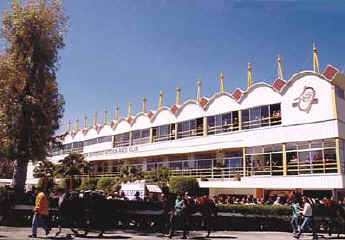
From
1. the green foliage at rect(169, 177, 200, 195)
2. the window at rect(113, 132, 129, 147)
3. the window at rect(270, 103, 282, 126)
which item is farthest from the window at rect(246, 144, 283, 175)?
the window at rect(113, 132, 129, 147)

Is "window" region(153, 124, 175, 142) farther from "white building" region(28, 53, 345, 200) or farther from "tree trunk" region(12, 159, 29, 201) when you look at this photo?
"tree trunk" region(12, 159, 29, 201)

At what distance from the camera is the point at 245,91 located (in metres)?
30.6

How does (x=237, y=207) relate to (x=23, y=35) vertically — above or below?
below

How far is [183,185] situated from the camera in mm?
29000

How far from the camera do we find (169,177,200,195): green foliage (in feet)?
94.2

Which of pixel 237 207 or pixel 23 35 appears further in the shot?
pixel 237 207

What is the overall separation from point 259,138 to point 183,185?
24.3ft

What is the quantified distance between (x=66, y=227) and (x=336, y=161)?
59.2 feet

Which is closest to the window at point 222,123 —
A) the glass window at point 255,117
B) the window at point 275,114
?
the glass window at point 255,117

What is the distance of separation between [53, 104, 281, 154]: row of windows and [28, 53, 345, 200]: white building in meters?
0.08

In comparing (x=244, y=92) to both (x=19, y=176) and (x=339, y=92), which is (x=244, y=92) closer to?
(x=339, y=92)

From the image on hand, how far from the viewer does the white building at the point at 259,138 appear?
24.4 m

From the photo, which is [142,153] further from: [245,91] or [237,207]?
[237,207]

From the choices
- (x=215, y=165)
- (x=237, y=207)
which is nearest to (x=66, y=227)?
(x=237, y=207)
